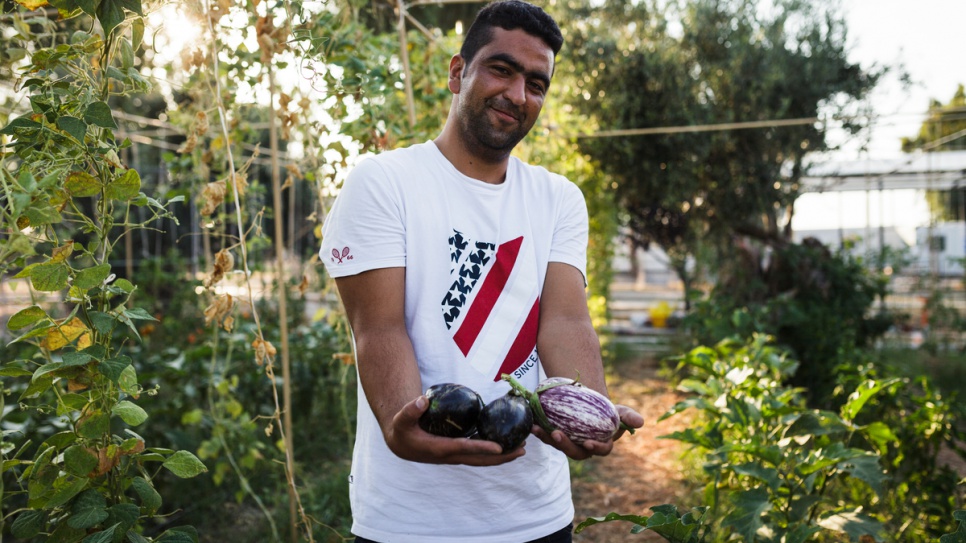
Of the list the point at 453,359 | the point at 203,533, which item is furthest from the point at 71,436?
the point at 203,533

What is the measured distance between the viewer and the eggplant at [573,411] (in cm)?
133

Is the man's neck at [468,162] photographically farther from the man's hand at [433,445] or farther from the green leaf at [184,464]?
the green leaf at [184,464]

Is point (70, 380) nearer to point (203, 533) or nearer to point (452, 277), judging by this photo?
point (452, 277)

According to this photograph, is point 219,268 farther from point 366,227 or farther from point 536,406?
point 536,406

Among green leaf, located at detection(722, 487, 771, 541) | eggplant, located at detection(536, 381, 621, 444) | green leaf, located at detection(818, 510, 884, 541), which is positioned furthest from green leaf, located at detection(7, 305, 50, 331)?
green leaf, located at detection(818, 510, 884, 541)

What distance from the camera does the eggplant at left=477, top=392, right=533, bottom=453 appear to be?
1.25m

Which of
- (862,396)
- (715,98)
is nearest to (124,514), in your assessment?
(862,396)

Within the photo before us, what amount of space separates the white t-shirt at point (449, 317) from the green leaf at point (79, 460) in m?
0.52

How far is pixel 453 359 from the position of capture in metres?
1.47

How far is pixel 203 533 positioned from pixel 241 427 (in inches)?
24.6

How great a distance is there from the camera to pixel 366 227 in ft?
4.61

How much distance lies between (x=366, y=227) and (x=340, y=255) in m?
0.08

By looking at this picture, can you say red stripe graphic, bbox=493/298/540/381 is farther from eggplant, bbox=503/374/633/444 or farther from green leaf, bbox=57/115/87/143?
green leaf, bbox=57/115/87/143

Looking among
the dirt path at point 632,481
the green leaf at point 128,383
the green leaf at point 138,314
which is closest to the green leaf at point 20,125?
the green leaf at point 138,314
